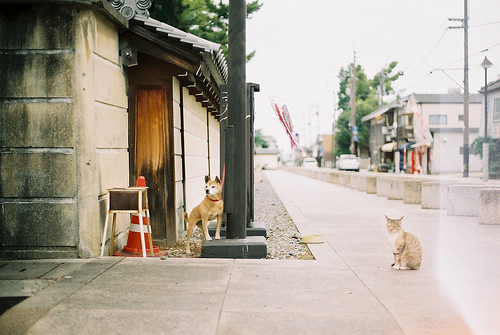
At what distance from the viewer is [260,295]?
4512mm

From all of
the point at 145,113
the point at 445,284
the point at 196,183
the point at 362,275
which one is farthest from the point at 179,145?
the point at 445,284

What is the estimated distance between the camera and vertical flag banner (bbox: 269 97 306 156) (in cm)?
858

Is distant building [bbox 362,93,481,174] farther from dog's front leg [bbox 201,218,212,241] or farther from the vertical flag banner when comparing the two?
dog's front leg [bbox 201,218,212,241]

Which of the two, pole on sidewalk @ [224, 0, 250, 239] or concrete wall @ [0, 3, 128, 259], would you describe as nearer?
concrete wall @ [0, 3, 128, 259]

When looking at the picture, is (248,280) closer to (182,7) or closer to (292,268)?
(292,268)

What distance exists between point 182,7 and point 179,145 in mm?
8434

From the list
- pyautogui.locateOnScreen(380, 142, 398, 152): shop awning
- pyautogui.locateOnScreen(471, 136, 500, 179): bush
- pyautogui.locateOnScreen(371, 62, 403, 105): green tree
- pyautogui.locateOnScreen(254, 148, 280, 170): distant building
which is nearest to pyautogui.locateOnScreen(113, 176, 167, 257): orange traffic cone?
pyautogui.locateOnScreen(471, 136, 500, 179): bush

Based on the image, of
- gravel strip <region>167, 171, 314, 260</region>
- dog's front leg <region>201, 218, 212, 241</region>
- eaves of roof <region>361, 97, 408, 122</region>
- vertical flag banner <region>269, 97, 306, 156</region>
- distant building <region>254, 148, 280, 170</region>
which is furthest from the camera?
distant building <region>254, 148, 280, 170</region>

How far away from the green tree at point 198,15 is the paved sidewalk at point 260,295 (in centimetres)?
1074

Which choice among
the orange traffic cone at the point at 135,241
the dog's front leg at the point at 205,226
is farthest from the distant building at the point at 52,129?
the dog's front leg at the point at 205,226

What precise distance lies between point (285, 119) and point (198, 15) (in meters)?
10.1

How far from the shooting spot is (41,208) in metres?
5.86

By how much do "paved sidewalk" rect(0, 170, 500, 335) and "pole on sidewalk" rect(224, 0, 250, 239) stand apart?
0.80m

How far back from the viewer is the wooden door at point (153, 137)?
739cm
